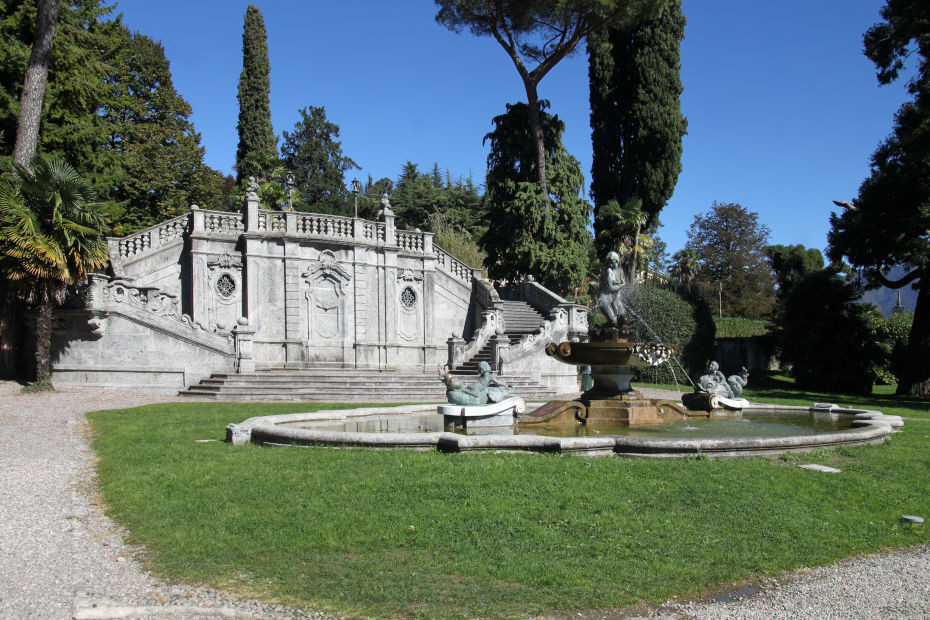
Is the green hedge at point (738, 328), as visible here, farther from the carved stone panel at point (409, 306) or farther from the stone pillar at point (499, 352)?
the stone pillar at point (499, 352)

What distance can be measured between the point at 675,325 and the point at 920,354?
31.6 feet

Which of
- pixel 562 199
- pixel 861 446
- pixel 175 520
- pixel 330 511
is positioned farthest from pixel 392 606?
pixel 562 199

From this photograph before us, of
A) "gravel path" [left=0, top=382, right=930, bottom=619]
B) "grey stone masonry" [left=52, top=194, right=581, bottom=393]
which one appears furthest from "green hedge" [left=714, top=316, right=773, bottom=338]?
"gravel path" [left=0, top=382, right=930, bottom=619]

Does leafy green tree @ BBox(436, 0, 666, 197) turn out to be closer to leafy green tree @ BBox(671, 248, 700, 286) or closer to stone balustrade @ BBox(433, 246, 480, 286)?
stone balustrade @ BBox(433, 246, 480, 286)

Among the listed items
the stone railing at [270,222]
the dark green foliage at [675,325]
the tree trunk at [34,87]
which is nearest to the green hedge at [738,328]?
the dark green foliage at [675,325]

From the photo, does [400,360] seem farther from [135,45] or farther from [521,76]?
[135,45]

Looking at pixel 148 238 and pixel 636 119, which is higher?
pixel 636 119

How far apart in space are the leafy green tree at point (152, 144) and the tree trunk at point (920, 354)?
32210mm

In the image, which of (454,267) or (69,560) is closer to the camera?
(69,560)

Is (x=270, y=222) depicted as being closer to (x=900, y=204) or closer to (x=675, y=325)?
(x=675, y=325)

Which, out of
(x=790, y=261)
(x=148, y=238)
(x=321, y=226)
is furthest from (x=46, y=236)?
(x=790, y=261)

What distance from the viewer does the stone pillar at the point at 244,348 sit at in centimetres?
2128

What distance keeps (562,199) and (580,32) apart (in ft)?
27.4

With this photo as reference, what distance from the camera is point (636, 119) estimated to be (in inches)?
1388
